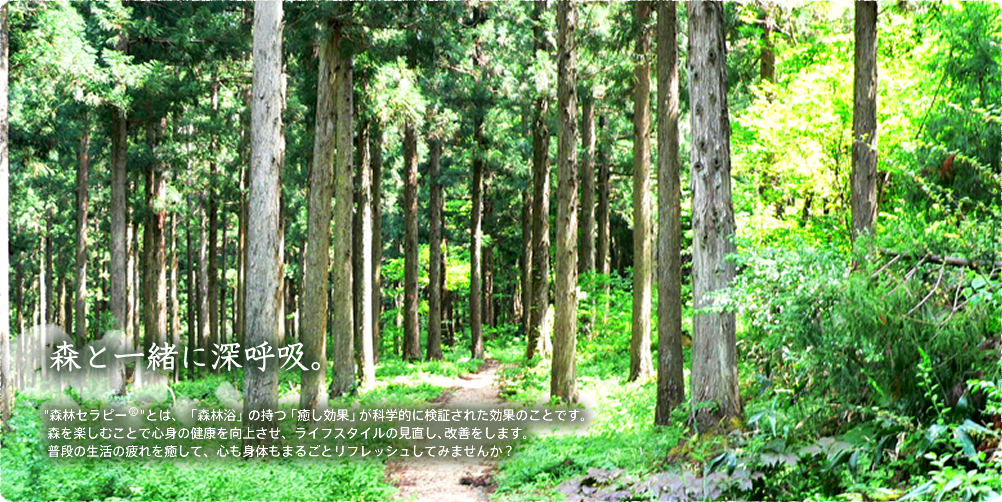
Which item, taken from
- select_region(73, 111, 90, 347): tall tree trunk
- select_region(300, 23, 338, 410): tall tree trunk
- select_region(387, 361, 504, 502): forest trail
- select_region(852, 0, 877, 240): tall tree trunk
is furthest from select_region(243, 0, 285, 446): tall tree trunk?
select_region(73, 111, 90, 347): tall tree trunk

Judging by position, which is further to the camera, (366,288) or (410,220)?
(410,220)

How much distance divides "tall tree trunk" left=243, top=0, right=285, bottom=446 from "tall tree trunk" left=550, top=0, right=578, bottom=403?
4.52 metres

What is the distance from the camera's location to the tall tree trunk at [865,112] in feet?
28.6

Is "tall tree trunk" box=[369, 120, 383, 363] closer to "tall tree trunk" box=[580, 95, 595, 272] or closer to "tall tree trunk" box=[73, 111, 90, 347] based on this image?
"tall tree trunk" box=[580, 95, 595, 272]

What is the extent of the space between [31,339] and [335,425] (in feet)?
128

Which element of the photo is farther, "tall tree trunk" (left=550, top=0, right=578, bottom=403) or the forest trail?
"tall tree trunk" (left=550, top=0, right=578, bottom=403)

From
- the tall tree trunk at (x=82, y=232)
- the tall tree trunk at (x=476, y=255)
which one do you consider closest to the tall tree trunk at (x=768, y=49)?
the tall tree trunk at (x=476, y=255)

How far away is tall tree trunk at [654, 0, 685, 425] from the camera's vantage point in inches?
411

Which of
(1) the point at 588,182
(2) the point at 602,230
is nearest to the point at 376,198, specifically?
(1) the point at 588,182

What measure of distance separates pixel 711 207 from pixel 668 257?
260 cm

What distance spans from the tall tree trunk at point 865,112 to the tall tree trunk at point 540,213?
387 inches

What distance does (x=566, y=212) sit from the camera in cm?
1257

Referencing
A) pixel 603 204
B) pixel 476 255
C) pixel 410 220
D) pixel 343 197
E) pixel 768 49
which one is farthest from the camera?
pixel 603 204

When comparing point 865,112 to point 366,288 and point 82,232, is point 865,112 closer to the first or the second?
point 366,288
